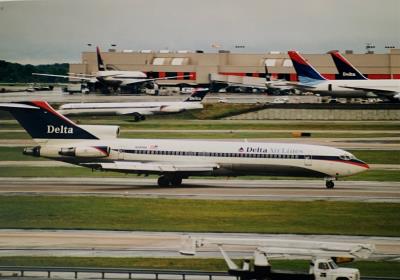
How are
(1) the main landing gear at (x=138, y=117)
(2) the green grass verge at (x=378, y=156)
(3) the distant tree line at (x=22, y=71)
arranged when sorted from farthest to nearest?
(1) the main landing gear at (x=138, y=117) → (2) the green grass verge at (x=378, y=156) → (3) the distant tree line at (x=22, y=71)

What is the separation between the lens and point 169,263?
2684 centimetres

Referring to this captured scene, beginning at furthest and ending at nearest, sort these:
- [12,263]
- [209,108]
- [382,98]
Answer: [209,108], [382,98], [12,263]

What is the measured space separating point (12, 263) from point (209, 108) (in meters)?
49.0

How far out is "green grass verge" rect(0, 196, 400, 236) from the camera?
32281 millimetres

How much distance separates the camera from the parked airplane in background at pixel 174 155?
4303 centimetres

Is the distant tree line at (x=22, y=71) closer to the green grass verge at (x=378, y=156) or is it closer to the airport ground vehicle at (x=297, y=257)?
the green grass verge at (x=378, y=156)

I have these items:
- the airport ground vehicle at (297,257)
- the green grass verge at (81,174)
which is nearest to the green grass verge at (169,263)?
the airport ground vehicle at (297,257)

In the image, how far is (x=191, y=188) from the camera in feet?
142

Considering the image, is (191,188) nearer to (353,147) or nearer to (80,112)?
(353,147)

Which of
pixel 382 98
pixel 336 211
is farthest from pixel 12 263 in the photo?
pixel 382 98

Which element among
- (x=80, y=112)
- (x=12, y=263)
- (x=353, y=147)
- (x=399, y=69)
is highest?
(x=399, y=69)

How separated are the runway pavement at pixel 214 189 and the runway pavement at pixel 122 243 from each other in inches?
319

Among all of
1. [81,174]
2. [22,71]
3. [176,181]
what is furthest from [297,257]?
[22,71]

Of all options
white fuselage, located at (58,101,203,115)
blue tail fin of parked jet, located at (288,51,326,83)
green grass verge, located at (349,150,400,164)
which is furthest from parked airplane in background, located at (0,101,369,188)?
blue tail fin of parked jet, located at (288,51,326,83)
